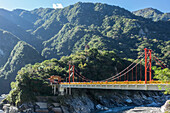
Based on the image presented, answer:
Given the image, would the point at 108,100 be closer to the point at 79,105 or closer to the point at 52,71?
the point at 79,105

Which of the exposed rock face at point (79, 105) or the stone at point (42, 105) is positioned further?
the exposed rock face at point (79, 105)

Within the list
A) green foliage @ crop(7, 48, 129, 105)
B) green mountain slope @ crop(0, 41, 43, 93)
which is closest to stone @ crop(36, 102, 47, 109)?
green foliage @ crop(7, 48, 129, 105)

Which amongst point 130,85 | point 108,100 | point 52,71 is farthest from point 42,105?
point 130,85

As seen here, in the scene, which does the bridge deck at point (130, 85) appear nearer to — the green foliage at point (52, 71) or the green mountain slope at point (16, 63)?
the green foliage at point (52, 71)

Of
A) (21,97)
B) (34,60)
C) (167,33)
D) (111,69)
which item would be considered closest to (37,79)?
(21,97)

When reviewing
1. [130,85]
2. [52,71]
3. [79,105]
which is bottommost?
[79,105]

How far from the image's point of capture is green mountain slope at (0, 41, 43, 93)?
135 metres

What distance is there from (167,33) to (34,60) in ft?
439

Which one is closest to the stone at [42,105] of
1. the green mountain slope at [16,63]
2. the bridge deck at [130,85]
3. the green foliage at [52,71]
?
the green foliage at [52,71]

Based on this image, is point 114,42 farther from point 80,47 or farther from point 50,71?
point 50,71

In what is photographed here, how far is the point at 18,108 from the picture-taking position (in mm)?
55531

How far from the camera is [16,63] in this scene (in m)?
153

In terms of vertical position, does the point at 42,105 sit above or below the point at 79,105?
above

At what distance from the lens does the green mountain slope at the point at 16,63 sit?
13543cm
